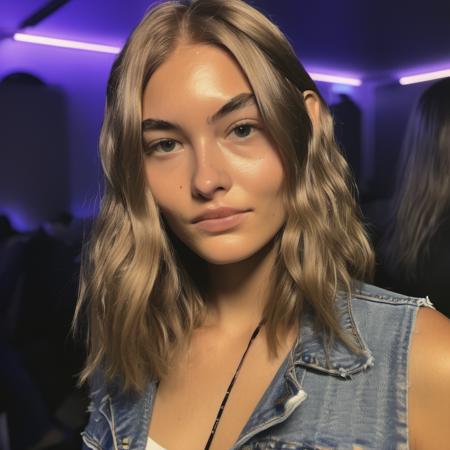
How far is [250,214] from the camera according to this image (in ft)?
2.49

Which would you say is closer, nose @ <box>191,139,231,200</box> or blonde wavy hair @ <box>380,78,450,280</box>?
nose @ <box>191,139,231,200</box>

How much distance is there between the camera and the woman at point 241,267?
0.72m

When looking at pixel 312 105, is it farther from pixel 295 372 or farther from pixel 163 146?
pixel 295 372

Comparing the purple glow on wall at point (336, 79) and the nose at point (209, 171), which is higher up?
the purple glow on wall at point (336, 79)

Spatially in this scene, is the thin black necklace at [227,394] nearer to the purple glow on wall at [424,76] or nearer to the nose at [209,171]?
the nose at [209,171]

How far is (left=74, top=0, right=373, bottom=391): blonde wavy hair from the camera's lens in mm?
779

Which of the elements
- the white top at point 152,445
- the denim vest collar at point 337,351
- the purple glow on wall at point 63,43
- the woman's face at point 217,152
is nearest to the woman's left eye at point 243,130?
the woman's face at point 217,152

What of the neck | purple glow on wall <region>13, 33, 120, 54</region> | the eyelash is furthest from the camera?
purple glow on wall <region>13, 33, 120, 54</region>

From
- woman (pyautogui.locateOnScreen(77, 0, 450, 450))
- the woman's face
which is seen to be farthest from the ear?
the woman's face

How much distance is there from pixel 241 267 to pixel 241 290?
0.05m

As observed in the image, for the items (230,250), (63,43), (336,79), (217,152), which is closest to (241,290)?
(230,250)

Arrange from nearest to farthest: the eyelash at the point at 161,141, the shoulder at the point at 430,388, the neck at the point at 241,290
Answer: the shoulder at the point at 430,388, the eyelash at the point at 161,141, the neck at the point at 241,290

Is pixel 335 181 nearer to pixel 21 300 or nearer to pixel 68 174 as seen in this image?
pixel 68 174

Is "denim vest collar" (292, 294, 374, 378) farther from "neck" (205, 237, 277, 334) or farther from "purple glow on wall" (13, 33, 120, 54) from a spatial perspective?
"purple glow on wall" (13, 33, 120, 54)
